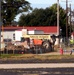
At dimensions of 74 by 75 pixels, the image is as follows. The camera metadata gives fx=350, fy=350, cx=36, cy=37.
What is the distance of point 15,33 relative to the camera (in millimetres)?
71688

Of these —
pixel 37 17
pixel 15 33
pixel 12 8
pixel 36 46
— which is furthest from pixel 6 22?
pixel 36 46

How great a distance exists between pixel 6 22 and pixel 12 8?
3.66 metres

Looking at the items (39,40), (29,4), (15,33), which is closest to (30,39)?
(39,40)

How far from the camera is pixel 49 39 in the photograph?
167ft

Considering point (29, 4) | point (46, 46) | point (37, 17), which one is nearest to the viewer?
point (46, 46)

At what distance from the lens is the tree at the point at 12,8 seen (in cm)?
8300

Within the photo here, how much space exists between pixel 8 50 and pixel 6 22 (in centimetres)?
4141

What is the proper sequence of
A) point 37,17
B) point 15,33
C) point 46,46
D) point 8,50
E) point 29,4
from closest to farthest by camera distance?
point 8,50 → point 46,46 → point 15,33 → point 29,4 → point 37,17

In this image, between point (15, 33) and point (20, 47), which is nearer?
point (20, 47)

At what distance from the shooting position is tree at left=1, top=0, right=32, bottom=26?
272ft

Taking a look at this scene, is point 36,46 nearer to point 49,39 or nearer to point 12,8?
point 49,39

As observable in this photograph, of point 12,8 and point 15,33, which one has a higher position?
point 12,8

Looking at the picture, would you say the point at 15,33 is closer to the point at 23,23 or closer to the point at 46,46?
the point at 46,46

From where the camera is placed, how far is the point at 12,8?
83.6 m
